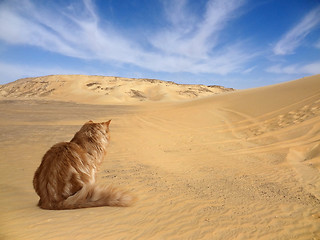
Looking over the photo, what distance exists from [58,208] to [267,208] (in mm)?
3243

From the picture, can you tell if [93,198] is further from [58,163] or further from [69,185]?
[58,163]

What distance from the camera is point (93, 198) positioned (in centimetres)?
302

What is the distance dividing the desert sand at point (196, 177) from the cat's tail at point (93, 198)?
0.34 ft

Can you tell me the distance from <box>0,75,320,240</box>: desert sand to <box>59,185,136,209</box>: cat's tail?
0.34 ft

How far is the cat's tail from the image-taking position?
295 centimetres

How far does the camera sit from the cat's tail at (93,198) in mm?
2953

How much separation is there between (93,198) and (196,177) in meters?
2.66

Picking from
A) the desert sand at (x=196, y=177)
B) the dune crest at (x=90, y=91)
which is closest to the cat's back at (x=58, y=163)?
the desert sand at (x=196, y=177)

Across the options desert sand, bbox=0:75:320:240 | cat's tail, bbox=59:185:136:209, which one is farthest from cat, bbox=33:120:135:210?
desert sand, bbox=0:75:320:240

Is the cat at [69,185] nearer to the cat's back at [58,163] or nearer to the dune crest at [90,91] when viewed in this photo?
the cat's back at [58,163]

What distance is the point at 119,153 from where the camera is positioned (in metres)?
7.14

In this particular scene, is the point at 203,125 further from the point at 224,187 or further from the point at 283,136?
the point at 224,187

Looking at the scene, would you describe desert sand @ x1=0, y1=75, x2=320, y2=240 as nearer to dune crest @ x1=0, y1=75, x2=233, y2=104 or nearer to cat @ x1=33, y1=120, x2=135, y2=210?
cat @ x1=33, y1=120, x2=135, y2=210

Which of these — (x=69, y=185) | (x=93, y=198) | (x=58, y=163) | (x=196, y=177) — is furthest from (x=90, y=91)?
(x=93, y=198)
